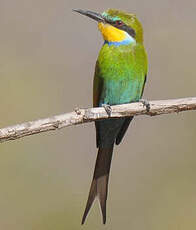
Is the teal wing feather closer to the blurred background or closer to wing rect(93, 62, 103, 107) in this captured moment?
wing rect(93, 62, 103, 107)

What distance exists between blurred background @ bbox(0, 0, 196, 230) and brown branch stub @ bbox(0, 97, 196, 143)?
1.10 m

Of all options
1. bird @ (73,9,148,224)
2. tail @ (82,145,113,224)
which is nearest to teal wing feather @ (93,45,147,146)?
bird @ (73,9,148,224)

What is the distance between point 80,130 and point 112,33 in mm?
1088

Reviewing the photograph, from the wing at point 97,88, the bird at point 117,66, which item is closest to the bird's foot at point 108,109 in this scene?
the bird at point 117,66

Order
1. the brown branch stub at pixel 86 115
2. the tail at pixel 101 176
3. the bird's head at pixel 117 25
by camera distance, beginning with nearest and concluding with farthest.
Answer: the brown branch stub at pixel 86 115 < the bird's head at pixel 117 25 < the tail at pixel 101 176

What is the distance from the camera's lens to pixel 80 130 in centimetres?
514

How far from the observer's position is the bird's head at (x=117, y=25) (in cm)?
419

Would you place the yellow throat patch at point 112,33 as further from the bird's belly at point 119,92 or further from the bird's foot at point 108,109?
the bird's foot at point 108,109

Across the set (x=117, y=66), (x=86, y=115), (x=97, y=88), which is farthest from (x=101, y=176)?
(x=86, y=115)

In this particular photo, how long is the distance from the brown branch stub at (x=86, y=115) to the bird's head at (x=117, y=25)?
48 centimetres

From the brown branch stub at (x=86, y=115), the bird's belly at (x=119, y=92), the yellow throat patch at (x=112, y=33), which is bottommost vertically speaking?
the brown branch stub at (x=86, y=115)

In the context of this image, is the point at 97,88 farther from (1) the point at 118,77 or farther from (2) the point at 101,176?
(2) the point at 101,176

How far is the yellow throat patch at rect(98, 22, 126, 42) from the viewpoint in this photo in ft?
13.8

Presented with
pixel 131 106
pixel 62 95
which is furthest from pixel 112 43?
pixel 62 95
